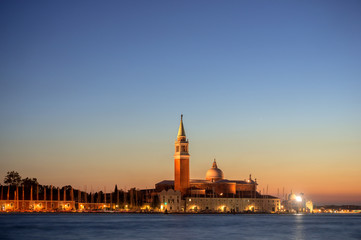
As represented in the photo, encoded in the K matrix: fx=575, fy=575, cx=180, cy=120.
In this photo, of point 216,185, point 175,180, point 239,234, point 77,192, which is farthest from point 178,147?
point 239,234

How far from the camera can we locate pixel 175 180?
429 ft

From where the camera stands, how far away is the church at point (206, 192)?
5094 inches

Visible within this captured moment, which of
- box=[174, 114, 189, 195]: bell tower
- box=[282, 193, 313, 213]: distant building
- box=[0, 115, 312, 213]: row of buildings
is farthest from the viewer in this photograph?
box=[282, 193, 313, 213]: distant building

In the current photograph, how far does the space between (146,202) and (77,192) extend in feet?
54.6

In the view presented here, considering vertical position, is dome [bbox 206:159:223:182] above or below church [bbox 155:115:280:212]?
above

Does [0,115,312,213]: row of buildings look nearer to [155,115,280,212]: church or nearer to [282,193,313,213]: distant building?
[155,115,280,212]: church

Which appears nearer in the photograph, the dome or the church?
the church

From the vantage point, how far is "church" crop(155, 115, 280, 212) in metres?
129

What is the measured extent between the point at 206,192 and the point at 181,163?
44.1ft

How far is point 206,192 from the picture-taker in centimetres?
13712

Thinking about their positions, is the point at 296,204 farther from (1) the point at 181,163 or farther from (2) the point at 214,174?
(1) the point at 181,163

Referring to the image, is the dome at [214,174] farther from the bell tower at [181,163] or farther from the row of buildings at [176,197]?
the bell tower at [181,163]

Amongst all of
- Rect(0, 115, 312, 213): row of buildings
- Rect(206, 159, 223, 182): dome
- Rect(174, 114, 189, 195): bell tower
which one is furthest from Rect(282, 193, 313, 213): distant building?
Rect(174, 114, 189, 195): bell tower

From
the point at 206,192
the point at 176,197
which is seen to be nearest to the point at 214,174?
the point at 206,192
